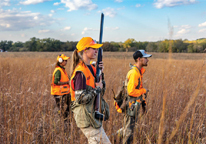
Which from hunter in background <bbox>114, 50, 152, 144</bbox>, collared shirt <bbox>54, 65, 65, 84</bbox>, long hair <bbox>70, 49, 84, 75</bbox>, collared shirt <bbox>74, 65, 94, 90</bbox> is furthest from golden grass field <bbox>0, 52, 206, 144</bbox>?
long hair <bbox>70, 49, 84, 75</bbox>

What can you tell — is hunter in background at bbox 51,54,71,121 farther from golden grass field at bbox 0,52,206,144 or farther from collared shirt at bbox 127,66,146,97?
collared shirt at bbox 127,66,146,97

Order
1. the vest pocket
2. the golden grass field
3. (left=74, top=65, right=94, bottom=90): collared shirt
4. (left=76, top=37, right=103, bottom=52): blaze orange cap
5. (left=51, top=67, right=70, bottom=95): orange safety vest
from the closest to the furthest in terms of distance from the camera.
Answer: the golden grass field
(left=74, top=65, right=94, bottom=90): collared shirt
(left=76, top=37, right=103, bottom=52): blaze orange cap
the vest pocket
(left=51, top=67, right=70, bottom=95): orange safety vest

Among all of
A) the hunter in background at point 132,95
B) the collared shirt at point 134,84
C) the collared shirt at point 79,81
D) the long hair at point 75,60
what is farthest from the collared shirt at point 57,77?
the collared shirt at point 79,81

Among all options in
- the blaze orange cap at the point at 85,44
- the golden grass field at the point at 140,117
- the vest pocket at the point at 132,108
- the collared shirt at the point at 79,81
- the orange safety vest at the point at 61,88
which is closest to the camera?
the golden grass field at the point at 140,117

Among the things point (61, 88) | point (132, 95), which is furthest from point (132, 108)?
point (61, 88)

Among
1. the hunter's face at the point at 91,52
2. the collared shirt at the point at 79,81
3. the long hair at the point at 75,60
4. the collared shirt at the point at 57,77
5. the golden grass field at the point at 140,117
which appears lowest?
the golden grass field at the point at 140,117

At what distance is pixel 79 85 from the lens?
5.47 ft

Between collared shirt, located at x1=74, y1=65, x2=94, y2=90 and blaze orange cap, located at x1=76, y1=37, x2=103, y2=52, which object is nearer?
collared shirt, located at x1=74, y1=65, x2=94, y2=90

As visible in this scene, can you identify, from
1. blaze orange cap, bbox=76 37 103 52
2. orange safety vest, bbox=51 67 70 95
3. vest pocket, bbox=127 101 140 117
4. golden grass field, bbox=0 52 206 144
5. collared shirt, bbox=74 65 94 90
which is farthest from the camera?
orange safety vest, bbox=51 67 70 95

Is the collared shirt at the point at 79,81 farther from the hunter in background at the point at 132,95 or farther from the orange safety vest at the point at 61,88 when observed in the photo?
the orange safety vest at the point at 61,88

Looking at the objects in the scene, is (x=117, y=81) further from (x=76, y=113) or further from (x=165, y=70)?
(x=165, y=70)

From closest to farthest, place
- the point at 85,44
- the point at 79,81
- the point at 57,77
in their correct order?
the point at 79,81 → the point at 85,44 → the point at 57,77

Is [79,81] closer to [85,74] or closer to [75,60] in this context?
[85,74]

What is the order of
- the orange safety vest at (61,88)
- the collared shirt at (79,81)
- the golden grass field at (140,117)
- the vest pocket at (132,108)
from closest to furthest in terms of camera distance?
the golden grass field at (140,117) → the collared shirt at (79,81) → the vest pocket at (132,108) → the orange safety vest at (61,88)
